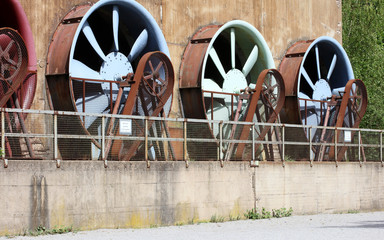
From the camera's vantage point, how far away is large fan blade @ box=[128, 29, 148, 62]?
837 inches

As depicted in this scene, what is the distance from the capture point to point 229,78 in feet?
81.1

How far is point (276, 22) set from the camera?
91.5 feet

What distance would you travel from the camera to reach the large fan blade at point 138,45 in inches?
837

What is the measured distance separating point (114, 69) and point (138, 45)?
1097 millimetres

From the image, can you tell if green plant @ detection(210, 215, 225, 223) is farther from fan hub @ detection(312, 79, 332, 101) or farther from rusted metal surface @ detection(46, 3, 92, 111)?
fan hub @ detection(312, 79, 332, 101)

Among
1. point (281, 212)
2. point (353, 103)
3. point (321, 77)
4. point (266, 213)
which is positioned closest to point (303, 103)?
point (353, 103)

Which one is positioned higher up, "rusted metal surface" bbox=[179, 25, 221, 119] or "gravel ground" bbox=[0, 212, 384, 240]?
"rusted metal surface" bbox=[179, 25, 221, 119]

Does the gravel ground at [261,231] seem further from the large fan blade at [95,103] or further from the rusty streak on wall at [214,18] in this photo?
the rusty streak on wall at [214,18]

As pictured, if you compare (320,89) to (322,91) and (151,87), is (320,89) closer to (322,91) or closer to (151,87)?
(322,91)

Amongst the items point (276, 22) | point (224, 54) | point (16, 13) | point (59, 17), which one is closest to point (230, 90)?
point (224, 54)

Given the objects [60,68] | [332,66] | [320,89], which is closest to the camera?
[60,68]

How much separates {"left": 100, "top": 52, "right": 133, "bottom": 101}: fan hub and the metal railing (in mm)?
2698

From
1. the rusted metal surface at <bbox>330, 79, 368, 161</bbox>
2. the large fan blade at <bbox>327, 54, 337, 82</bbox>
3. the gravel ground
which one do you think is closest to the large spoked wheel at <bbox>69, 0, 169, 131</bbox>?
the gravel ground

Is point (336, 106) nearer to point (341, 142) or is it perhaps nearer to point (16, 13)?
point (341, 142)
